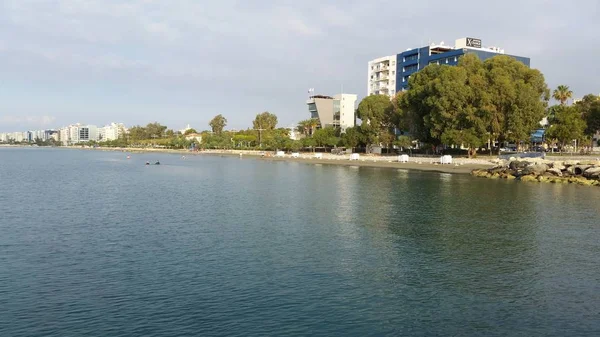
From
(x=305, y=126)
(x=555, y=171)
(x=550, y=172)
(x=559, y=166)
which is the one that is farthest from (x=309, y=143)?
(x=555, y=171)

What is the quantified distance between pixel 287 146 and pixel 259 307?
150 metres

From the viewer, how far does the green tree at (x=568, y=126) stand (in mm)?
92125

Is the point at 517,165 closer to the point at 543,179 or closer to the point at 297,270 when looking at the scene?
the point at 543,179

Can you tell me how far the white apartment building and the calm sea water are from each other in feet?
398

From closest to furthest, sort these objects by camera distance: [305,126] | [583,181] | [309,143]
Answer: [583,181] → [309,143] → [305,126]

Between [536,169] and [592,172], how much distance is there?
654 centimetres

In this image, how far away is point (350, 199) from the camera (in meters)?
42.8

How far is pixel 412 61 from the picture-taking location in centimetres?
14338

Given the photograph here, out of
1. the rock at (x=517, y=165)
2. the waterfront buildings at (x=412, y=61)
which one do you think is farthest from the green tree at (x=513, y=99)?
the waterfront buildings at (x=412, y=61)

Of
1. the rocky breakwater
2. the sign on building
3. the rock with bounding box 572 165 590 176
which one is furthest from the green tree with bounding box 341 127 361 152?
the rock with bounding box 572 165 590 176

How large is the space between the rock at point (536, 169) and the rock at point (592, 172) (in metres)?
4.71

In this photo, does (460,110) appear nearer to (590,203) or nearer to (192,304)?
(590,203)

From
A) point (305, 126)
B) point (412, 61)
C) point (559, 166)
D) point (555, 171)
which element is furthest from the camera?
point (305, 126)

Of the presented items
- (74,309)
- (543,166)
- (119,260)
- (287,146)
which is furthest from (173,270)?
(287,146)
